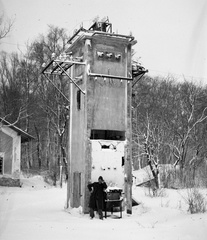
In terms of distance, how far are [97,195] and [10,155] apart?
621 inches

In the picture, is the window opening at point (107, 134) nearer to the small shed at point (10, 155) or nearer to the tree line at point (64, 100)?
the small shed at point (10, 155)

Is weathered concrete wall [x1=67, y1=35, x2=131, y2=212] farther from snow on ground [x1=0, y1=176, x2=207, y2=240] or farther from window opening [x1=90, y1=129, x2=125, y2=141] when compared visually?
snow on ground [x1=0, y1=176, x2=207, y2=240]

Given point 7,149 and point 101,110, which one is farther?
point 7,149

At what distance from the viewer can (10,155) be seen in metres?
29.5

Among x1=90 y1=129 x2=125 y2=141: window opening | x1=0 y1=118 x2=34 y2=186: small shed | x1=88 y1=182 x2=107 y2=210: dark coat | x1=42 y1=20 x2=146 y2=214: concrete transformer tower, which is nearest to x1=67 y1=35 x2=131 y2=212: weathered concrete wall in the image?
x1=42 y1=20 x2=146 y2=214: concrete transformer tower

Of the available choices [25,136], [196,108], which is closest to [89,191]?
[25,136]

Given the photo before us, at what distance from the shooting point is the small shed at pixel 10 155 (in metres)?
29.1

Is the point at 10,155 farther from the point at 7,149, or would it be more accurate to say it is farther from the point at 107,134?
the point at 107,134

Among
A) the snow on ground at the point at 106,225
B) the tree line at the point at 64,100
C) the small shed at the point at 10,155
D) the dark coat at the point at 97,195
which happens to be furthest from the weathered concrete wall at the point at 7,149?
the dark coat at the point at 97,195

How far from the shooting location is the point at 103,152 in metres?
16.7

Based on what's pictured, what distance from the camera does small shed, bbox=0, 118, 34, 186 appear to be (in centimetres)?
2912

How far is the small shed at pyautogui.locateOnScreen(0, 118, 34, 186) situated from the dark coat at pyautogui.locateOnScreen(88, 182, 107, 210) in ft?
49.8

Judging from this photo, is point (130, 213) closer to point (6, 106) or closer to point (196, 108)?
point (196, 108)

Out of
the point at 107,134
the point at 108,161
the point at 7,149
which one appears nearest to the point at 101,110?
the point at 107,134
